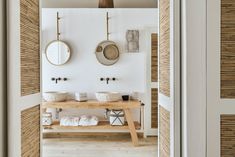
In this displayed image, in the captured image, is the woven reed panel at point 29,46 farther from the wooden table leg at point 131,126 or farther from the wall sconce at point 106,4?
the wall sconce at point 106,4

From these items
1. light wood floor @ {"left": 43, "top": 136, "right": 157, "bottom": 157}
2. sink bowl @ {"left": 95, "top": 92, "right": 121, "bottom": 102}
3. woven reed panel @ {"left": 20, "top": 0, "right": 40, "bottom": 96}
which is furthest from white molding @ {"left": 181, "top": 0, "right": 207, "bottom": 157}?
sink bowl @ {"left": 95, "top": 92, "right": 121, "bottom": 102}

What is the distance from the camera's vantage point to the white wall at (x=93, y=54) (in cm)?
540

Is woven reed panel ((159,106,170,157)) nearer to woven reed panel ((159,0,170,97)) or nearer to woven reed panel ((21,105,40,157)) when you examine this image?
woven reed panel ((159,0,170,97))

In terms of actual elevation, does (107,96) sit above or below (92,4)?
below

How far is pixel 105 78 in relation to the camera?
5441 mm

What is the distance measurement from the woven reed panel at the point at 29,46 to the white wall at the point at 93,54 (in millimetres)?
3413

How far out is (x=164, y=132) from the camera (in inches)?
84.1

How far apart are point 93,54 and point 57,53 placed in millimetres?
670

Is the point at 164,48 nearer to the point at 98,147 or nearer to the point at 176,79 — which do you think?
the point at 176,79

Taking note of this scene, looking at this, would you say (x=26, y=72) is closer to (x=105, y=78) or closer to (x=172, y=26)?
(x=172, y=26)

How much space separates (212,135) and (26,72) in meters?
1.17

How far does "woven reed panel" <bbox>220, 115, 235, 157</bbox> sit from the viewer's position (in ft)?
5.43

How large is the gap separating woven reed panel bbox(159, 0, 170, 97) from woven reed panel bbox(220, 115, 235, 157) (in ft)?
1.42

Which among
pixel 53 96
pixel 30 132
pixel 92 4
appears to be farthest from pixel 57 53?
pixel 30 132
